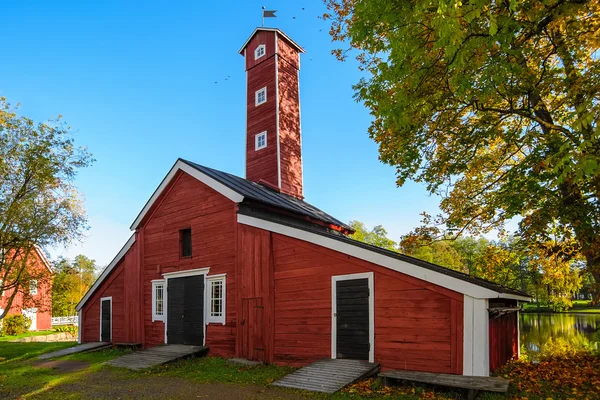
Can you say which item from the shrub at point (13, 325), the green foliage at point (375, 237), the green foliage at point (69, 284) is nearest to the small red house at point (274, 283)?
the green foliage at point (69, 284)

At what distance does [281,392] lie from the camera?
8.42m

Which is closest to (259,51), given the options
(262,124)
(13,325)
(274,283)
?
(262,124)

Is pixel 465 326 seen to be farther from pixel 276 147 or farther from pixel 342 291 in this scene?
pixel 276 147

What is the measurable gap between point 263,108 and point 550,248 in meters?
13.0

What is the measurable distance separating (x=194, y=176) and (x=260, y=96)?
6.56 metres

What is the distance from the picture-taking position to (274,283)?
38.2 ft

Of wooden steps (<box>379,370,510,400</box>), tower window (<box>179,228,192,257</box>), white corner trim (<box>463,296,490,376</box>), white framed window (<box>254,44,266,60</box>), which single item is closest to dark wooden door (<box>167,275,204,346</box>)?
tower window (<box>179,228,192,257</box>)

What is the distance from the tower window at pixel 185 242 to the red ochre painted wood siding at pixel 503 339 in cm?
1020

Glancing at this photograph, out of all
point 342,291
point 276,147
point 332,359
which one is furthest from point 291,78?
point 332,359

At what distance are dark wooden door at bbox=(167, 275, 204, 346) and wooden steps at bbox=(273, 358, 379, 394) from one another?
5180 millimetres

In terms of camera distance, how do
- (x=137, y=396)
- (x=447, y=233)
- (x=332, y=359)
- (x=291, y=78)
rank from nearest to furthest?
(x=137, y=396), (x=332, y=359), (x=447, y=233), (x=291, y=78)

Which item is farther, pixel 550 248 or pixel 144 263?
pixel 144 263

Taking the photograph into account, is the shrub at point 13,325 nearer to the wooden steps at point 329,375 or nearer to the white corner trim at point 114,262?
the white corner trim at point 114,262

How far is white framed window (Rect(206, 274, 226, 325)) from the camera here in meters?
12.9
